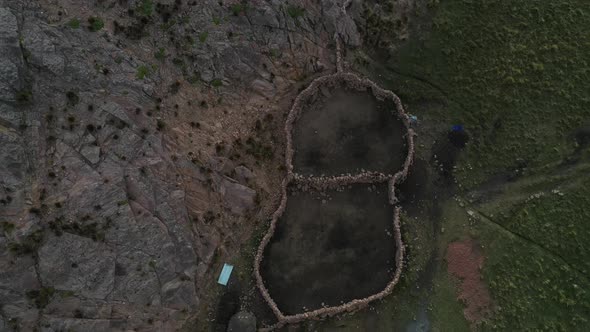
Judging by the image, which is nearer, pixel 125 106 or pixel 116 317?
pixel 116 317

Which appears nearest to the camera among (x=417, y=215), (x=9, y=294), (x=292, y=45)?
(x=9, y=294)

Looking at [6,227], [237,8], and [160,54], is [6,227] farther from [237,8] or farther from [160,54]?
[237,8]

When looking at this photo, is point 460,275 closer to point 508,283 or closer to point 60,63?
point 508,283

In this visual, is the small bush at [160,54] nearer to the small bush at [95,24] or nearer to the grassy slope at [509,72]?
the small bush at [95,24]

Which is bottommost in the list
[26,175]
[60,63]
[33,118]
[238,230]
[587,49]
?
[238,230]

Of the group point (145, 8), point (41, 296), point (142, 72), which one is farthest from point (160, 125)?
point (41, 296)

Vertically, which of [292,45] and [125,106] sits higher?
[292,45]

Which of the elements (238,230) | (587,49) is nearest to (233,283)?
(238,230)
